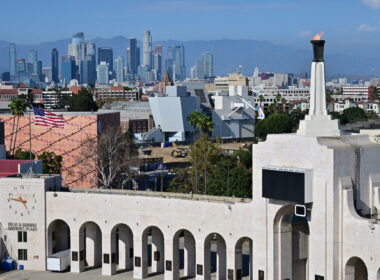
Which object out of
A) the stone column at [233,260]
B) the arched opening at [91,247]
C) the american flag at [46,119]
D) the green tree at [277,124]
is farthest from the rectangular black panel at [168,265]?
the green tree at [277,124]

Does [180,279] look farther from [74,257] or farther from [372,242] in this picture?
[372,242]

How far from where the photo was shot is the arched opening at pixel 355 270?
143 feet

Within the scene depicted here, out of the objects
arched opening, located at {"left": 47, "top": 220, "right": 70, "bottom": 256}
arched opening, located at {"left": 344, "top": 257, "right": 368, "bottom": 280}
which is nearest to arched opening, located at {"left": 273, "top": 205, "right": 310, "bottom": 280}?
arched opening, located at {"left": 344, "top": 257, "right": 368, "bottom": 280}

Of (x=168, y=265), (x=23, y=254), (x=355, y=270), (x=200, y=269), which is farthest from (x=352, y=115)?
(x=355, y=270)

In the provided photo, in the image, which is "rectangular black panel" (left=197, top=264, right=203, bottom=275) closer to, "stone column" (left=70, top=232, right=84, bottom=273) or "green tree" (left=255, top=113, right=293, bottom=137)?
"stone column" (left=70, top=232, right=84, bottom=273)

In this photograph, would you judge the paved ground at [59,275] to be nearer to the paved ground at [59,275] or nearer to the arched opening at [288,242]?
the paved ground at [59,275]

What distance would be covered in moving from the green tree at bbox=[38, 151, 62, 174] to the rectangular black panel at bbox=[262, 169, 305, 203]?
4206cm

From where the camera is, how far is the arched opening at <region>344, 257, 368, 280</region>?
1711 inches

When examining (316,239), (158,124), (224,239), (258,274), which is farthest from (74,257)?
(158,124)

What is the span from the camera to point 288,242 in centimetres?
4659

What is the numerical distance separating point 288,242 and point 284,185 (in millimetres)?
3913

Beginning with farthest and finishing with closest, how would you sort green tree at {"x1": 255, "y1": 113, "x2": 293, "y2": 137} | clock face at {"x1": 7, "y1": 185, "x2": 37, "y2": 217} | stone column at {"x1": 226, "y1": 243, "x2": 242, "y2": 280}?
green tree at {"x1": 255, "y1": 113, "x2": 293, "y2": 137}, clock face at {"x1": 7, "y1": 185, "x2": 37, "y2": 217}, stone column at {"x1": 226, "y1": 243, "x2": 242, "y2": 280}

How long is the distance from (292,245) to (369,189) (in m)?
5.80

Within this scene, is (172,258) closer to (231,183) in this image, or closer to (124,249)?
(124,249)
